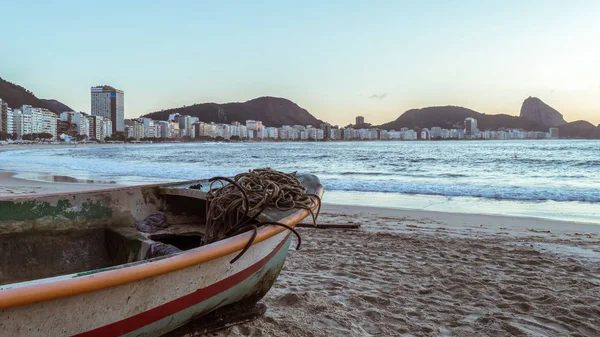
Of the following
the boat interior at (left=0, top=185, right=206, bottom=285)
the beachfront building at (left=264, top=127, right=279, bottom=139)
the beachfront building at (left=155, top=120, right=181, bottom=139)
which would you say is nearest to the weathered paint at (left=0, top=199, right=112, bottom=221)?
the boat interior at (left=0, top=185, right=206, bottom=285)

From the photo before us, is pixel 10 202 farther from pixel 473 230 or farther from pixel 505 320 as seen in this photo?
pixel 473 230

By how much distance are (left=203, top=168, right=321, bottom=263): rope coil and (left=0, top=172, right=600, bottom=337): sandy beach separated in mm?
822

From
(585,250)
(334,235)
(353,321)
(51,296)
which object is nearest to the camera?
(51,296)

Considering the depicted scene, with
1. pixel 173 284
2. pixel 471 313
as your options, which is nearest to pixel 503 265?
pixel 471 313

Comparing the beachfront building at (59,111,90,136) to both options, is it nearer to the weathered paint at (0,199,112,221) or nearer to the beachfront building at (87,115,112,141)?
the beachfront building at (87,115,112,141)

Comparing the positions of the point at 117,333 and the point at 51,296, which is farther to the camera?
the point at 117,333

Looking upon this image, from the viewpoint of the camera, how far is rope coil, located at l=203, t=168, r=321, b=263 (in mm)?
2952

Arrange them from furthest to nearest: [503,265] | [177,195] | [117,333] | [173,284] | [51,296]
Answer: [503,265]
[177,195]
[173,284]
[117,333]
[51,296]

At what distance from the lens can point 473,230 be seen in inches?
283

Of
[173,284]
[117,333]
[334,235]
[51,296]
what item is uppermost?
[51,296]

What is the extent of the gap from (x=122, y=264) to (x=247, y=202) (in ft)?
3.41

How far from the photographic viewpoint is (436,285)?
14.0 ft

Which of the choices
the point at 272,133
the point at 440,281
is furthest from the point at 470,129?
the point at 440,281

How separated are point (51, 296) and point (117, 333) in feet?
1.70
